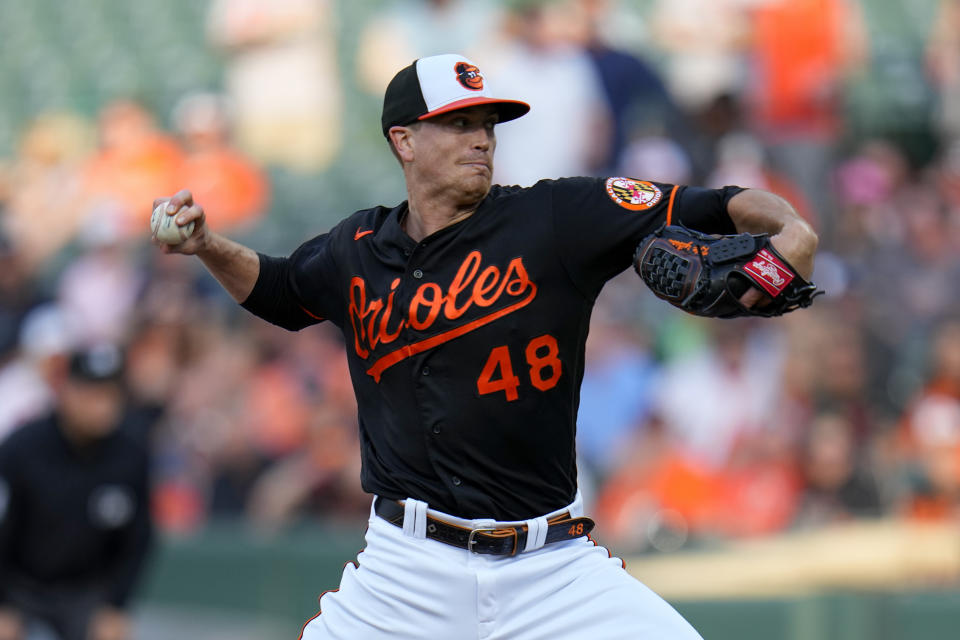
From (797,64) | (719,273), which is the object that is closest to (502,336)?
(719,273)

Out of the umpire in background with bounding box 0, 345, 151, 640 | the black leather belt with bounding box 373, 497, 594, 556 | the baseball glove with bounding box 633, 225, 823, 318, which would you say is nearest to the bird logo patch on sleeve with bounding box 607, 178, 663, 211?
the baseball glove with bounding box 633, 225, 823, 318

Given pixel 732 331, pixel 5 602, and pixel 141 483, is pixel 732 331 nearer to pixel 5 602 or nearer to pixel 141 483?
pixel 141 483

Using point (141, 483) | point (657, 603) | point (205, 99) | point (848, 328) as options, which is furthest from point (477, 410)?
point (205, 99)

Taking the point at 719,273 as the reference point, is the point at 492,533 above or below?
below

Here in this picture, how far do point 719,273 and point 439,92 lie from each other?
0.95 m

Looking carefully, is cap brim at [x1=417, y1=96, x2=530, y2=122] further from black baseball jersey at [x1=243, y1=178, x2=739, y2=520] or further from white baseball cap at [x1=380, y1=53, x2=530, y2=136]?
black baseball jersey at [x1=243, y1=178, x2=739, y2=520]

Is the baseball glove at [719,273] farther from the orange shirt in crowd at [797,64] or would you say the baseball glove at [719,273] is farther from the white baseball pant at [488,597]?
the orange shirt in crowd at [797,64]

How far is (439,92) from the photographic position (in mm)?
4059

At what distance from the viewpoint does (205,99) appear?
10938 mm

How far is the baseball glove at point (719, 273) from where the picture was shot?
3.60 meters

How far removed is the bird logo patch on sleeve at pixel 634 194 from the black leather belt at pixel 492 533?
85cm

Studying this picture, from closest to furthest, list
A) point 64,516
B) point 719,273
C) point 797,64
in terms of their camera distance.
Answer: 1. point 719,273
2. point 64,516
3. point 797,64

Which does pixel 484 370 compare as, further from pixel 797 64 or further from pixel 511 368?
pixel 797 64

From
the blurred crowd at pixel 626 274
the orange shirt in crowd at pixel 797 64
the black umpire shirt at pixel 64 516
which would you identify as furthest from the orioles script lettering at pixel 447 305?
the orange shirt in crowd at pixel 797 64
